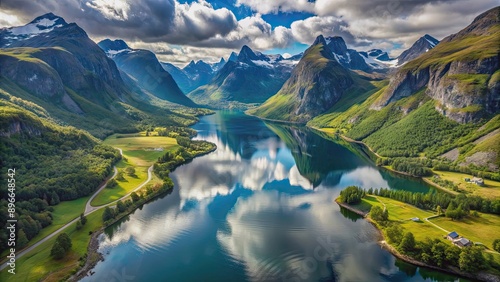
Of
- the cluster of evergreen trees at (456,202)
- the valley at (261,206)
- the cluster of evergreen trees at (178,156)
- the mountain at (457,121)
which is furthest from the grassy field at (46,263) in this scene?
the mountain at (457,121)

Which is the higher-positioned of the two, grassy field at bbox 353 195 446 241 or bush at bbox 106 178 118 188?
grassy field at bbox 353 195 446 241

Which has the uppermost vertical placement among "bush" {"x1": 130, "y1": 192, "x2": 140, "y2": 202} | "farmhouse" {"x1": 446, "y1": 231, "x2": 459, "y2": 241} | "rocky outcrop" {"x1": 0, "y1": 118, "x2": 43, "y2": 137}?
"rocky outcrop" {"x1": 0, "y1": 118, "x2": 43, "y2": 137}

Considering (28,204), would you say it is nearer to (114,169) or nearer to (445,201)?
A: (114,169)

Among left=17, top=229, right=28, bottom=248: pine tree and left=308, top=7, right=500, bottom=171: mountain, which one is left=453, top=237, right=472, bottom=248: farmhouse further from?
left=17, top=229, right=28, bottom=248: pine tree

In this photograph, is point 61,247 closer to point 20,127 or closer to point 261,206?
point 261,206

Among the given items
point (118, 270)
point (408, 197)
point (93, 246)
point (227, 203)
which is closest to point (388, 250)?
point (408, 197)

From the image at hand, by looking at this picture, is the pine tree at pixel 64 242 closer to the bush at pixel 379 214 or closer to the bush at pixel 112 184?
the bush at pixel 112 184

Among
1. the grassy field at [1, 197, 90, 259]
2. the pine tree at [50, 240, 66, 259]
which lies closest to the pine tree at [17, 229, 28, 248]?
the grassy field at [1, 197, 90, 259]
